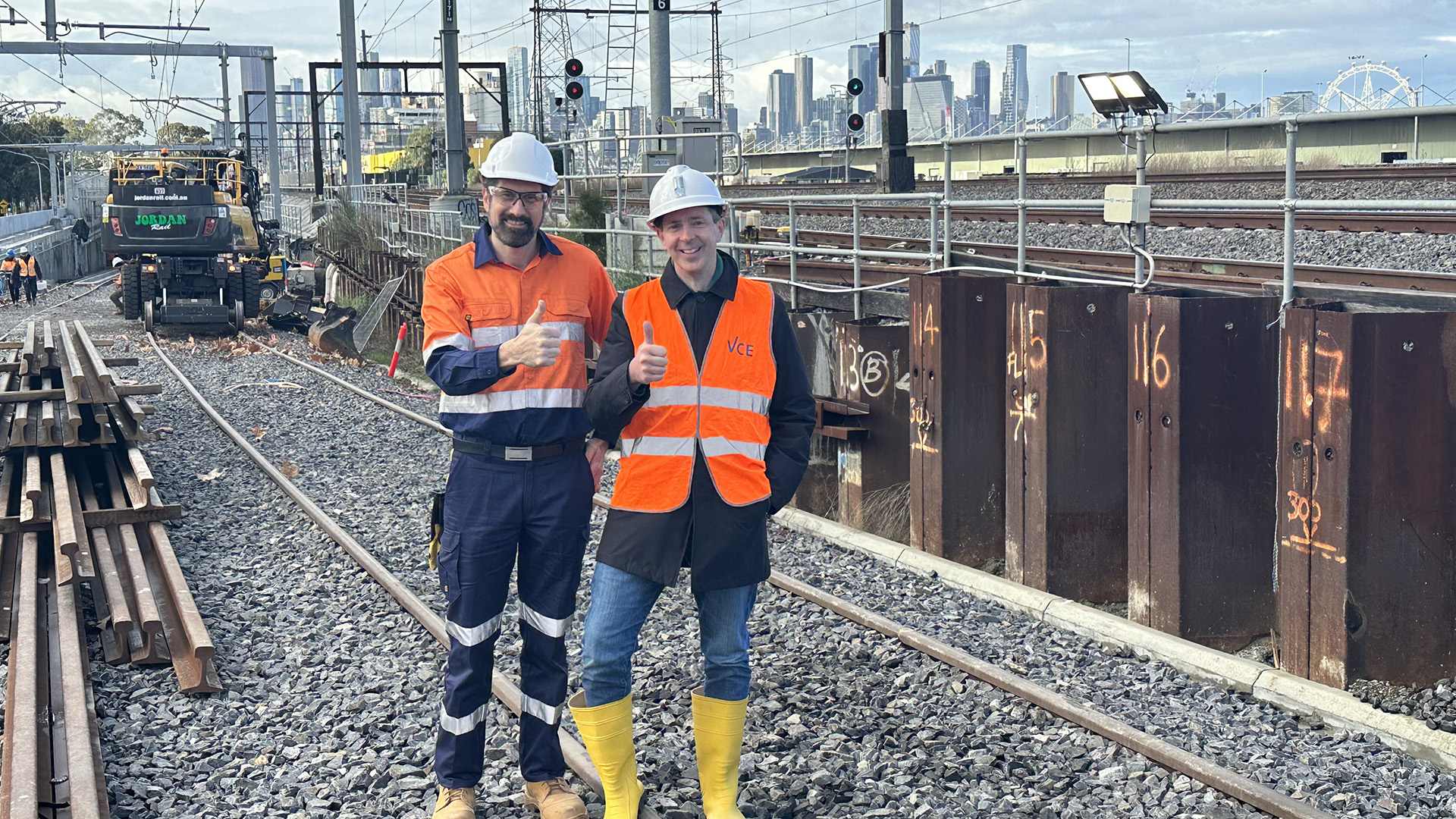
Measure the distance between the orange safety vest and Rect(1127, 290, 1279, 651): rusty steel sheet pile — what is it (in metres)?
3.04

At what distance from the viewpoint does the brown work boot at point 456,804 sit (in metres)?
4.77

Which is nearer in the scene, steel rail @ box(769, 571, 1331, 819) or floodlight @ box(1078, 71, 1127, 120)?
steel rail @ box(769, 571, 1331, 819)

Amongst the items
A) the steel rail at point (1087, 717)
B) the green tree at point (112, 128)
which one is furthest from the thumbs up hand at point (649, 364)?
the green tree at point (112, 128)

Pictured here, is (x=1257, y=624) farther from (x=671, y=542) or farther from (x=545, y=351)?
(x=545, y=351)

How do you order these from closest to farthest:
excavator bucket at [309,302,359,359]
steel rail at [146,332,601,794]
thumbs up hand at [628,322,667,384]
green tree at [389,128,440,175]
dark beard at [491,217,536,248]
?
thumbs up hand at [628,322,667,384], dark beard at [491,217,536,248], steel rail at [146,332,601,794], excavator bucket at [309,302,359,359], green tree at [389,128,440,175]

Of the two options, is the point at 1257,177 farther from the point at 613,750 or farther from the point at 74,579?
the point at 613,750

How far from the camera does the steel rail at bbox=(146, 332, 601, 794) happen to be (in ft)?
17.7

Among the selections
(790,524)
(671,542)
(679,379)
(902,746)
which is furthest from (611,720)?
(790,524)

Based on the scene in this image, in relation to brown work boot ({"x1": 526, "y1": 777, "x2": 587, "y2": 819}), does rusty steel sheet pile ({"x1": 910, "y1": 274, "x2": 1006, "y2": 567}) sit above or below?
above

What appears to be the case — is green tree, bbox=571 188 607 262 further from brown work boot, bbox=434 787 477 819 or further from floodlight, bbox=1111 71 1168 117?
brown work boot, bbox=434 787 477 819

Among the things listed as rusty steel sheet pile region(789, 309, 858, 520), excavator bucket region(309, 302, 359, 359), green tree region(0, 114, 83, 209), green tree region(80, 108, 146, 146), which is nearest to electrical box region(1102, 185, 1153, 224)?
rusty steel sheet pile region(789, 309, 858, 520)

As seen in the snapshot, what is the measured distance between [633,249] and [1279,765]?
11940 mm

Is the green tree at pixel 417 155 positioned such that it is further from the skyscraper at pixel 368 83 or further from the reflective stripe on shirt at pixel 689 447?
the reflective stripe on shirt at pixel 689 447

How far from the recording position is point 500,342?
4.75 metres
